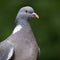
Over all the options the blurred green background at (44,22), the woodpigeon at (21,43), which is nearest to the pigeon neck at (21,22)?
the woodpigeon at (21,43)

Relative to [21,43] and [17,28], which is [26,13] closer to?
[17,28]

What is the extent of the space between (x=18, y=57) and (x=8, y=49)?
0.15 meters

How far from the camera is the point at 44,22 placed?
39.5 feet

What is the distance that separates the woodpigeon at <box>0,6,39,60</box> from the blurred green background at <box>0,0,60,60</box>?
18.1 ft

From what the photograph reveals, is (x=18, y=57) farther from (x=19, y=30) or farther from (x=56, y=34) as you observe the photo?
(x=56, y=34)

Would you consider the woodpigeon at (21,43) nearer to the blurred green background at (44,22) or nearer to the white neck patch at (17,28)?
the white neck patch at (17,28)

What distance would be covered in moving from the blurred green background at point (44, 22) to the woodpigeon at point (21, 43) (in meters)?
5.51

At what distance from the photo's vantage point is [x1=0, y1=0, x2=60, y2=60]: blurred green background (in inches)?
461

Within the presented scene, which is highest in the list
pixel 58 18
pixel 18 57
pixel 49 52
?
pixel 18 57

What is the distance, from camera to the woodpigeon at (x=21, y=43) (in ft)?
19.1

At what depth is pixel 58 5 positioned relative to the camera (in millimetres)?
11969

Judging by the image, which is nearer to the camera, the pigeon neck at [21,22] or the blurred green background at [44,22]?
the pigeon neck at [21,22]

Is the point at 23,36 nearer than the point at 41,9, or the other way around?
the point at 23,36

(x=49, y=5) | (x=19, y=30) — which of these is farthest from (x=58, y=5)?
(x=19, y=30)
